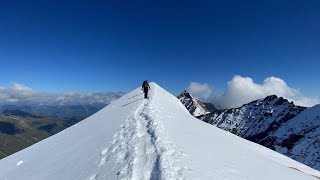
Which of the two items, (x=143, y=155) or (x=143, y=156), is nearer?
(x=143, y=156)

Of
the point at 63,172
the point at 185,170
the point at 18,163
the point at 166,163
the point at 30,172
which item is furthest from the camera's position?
the point at 18,163

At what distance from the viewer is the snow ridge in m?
9.55

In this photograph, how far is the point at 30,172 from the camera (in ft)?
49.4

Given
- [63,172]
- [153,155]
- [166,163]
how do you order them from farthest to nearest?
[63,172] < [153,155] < [166,163]

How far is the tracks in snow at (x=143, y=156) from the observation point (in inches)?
376

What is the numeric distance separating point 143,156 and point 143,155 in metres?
0.16

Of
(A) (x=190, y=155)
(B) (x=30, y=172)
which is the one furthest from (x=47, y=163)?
(A) (x=190, y=155)

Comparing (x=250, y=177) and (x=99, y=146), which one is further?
(x=99, y=146)

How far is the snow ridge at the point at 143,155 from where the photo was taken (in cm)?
955

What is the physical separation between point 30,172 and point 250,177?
1052 cm

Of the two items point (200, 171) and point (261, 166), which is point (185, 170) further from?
point (261, 166)

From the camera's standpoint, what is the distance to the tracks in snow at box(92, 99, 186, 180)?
9.55 meters

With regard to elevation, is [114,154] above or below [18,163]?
above

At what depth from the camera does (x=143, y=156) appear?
11.8 meters
